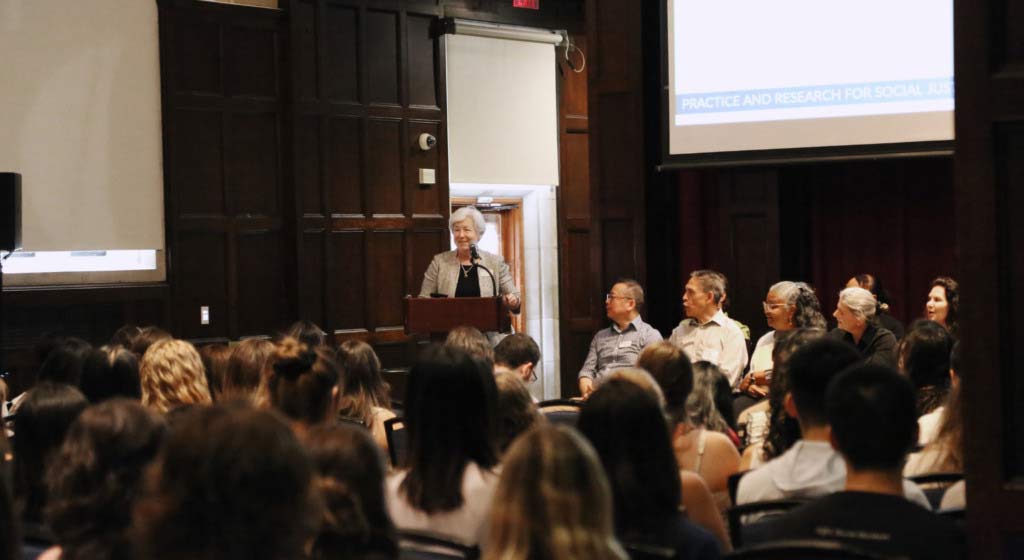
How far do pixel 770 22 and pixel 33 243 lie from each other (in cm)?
494

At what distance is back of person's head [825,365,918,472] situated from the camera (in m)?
2.17

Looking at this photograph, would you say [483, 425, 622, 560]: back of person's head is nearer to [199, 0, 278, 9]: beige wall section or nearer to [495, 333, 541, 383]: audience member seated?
[495, 333, 541, 383]: audience member seated

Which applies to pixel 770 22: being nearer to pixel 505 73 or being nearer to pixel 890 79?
A: pixel 890 79

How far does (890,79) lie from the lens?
636 cm

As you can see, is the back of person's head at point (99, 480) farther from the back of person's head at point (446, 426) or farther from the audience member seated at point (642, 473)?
the audience member seated at point (642, 473)

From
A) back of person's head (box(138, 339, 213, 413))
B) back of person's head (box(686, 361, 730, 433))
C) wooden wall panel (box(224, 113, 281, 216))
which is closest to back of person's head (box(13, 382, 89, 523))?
back of person's head (box(138, 339, 213, 413))

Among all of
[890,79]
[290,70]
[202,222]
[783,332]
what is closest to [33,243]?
[202,222]

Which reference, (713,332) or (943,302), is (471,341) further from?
(943,302)

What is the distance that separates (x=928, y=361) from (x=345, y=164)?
5.59 m

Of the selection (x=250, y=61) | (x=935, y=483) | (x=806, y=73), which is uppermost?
(x=250, y=61)

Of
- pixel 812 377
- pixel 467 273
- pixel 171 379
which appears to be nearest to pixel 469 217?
pixel 467 273

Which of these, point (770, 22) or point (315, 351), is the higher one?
point (770, 22)

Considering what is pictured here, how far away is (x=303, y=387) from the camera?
2.95 meters

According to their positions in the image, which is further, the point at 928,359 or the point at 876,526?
the point at 928,359
